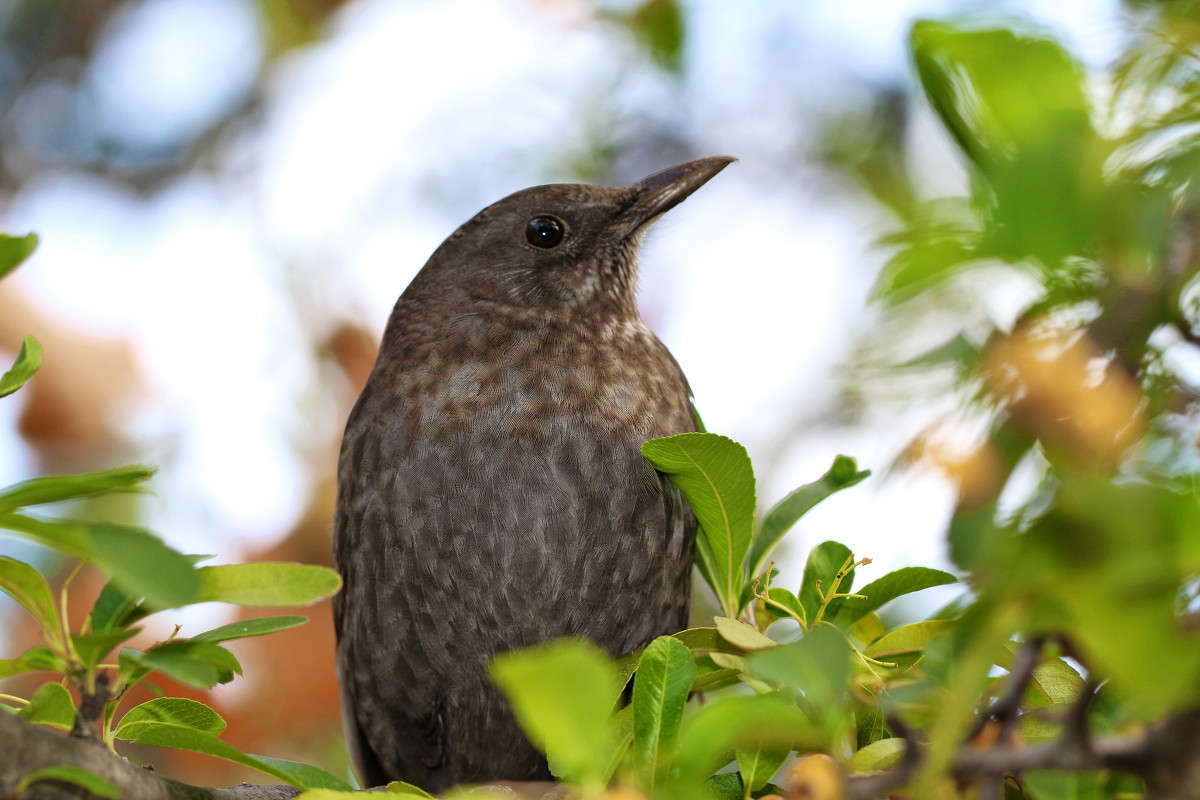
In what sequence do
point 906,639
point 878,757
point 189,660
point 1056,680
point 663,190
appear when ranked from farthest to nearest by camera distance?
point 663,190 → point 906,639 → point 1056,680 → point 878,757 → point 189,660

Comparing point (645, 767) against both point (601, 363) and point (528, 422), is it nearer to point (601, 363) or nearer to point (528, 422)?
point (528, 422)

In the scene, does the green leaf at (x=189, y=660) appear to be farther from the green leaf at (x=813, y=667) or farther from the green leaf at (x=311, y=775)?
the green leaf at (x=813, y=667)

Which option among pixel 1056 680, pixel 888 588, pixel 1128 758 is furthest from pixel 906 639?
pixel 1128 758

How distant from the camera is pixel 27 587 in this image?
138cm

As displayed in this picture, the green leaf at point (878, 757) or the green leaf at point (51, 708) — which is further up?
the green leaf at point (51, 708)

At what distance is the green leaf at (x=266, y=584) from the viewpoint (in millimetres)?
1302

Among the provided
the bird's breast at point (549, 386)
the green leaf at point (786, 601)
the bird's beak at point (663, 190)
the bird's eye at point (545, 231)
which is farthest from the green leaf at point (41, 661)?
the bird's beak at point (663, 190)

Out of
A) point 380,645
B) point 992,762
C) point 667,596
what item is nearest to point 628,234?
point 667,596

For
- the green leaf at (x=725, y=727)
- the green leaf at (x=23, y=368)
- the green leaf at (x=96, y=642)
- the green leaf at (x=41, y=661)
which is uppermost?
the green leaf at (x=23, y=368)

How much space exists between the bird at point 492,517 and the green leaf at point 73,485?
1.35 meters

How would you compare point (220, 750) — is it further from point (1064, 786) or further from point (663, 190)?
A: point (663, 190)

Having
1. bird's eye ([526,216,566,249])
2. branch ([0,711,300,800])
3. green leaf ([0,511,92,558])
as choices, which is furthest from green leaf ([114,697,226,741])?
bird's eye ([526,216,566,249])

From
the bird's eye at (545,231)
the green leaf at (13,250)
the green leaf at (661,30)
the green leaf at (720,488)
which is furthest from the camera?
the green leaf at (661,30)

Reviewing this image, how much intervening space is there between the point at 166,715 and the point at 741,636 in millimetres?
869
